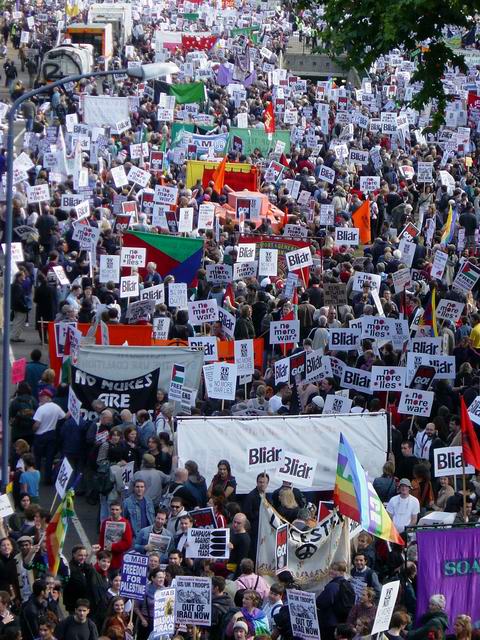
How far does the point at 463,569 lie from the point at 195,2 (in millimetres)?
64523

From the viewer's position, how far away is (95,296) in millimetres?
23531

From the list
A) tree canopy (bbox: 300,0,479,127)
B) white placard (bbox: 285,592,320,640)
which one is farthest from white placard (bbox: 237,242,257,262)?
white placard (bbox: 285,592,320,640)

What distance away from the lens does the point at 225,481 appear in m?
17.1

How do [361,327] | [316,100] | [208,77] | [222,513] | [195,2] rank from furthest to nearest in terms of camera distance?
→ [195,2] → [208,77] → [316,100] → [361,327] → [222,513]

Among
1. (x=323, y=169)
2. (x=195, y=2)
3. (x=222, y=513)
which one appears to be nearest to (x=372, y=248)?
(x=323, y=169)

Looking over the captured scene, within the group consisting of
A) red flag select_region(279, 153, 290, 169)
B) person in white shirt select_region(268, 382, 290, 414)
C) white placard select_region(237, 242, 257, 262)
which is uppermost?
white placard select_region(237, 242, 257, 262)

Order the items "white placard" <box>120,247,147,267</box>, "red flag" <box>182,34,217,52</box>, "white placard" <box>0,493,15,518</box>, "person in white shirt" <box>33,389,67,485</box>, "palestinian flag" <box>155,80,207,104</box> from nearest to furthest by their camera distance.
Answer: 1. "white placard" <box>0,493,15,518</box>
2. "person in white shirt" <box>33,389,67,485</box>
3. "white placard" <box>120,247,147,267</box>
4. "palestinian flag" <box>155,80,207,104</box>
5. "red flag" <box>182,34,217,52</box>

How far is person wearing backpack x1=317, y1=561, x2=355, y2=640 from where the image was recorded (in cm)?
1440

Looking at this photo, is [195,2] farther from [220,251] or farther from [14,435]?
[14,435]

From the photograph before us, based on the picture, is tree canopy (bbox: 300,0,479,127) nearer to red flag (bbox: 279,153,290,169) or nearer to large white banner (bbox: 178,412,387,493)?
large white banner (bbox: 178,412,387,493)

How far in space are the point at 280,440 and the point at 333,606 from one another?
3786 millimetres

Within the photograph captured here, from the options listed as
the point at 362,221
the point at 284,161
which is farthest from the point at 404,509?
the point at 284,161

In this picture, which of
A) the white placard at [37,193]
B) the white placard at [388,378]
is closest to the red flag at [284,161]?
the white placard at [37,193]

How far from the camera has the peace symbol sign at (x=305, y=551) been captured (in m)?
15.6
